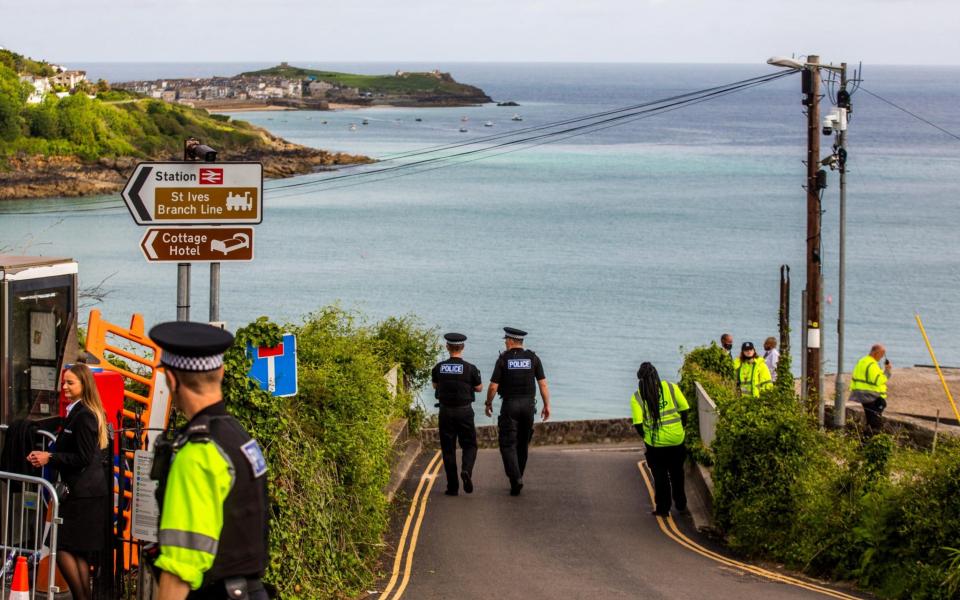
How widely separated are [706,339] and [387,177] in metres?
84.0

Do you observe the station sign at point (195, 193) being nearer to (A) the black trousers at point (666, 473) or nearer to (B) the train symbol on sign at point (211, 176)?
(B) the train symbol on sign at point (211, 176)

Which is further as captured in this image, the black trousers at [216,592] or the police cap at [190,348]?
the black trousers at [216,592]

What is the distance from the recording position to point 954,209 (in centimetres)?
11331

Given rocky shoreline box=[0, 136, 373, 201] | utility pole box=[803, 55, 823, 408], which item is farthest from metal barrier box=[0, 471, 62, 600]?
rocky shoreline box=[0, 136, 373, 201]

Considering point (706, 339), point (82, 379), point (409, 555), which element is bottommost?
point (706, 339)

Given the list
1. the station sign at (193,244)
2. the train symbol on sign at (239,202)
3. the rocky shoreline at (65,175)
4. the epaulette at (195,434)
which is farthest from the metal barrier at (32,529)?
the rocky shoreline at (65,175)

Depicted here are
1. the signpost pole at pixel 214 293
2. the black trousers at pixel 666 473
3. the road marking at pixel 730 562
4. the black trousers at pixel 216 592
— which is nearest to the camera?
the black trousers at pixel 216 592

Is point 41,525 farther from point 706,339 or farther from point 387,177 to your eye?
point 387,177

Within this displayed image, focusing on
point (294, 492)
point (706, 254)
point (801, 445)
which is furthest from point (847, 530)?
point (706, 254)

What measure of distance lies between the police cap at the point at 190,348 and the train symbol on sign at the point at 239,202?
393 centimetres

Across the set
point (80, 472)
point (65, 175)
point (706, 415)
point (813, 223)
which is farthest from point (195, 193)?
point (65, 175)

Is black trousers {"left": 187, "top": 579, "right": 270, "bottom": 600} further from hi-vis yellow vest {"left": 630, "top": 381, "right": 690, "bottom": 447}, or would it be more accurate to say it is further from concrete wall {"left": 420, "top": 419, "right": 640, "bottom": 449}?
concrete wall {"left": 420, "top": 419, "right": 640, "bottom": 449}

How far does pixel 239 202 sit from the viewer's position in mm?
8984

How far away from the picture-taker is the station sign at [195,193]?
28.9 ft
